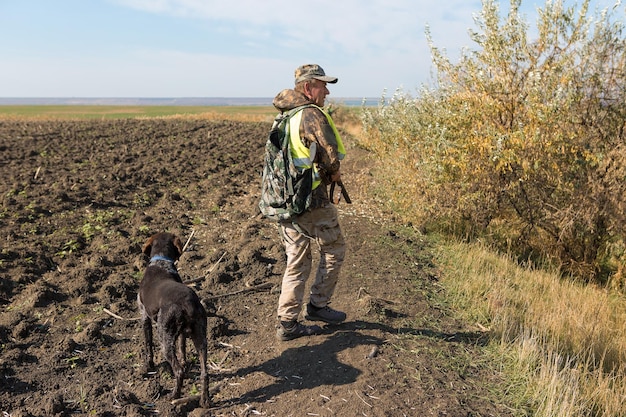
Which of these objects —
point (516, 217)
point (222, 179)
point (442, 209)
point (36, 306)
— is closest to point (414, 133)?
point (442, 209)

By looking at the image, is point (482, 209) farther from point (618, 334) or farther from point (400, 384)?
point (400, 384)

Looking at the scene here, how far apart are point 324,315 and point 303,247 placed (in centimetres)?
81

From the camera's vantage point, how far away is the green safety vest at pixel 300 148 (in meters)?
4.22

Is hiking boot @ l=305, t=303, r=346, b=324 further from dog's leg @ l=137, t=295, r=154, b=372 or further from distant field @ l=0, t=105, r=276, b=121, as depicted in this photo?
distant field @ l=0, t=105, r=276, b=121

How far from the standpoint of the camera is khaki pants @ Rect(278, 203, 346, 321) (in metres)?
4.43

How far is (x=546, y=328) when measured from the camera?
5387 millimetres

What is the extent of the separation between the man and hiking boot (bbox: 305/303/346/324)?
0.06m

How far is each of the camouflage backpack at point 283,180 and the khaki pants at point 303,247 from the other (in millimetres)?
150

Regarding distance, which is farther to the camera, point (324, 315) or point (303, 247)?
point (324, 315)

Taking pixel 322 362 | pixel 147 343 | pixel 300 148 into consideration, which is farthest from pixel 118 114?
pixel 322 362

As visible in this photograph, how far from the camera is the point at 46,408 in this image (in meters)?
3.78

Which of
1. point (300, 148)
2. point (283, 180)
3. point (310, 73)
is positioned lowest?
point (283, 180)

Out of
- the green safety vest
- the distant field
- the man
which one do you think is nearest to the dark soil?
the man

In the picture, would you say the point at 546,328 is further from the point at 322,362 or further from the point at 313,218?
the point at 313,218
